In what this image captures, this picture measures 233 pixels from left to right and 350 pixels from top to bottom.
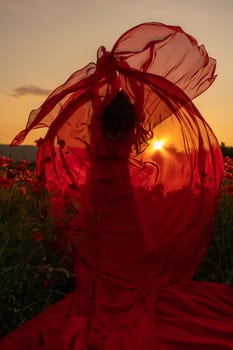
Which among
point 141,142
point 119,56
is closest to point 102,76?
point 119,56

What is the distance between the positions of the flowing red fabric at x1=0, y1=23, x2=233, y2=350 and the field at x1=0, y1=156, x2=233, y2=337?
0.21 meters

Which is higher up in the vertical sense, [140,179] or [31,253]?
[140,179]

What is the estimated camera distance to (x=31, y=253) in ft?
13.0

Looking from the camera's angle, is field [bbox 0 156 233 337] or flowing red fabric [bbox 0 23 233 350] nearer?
field [bbox 0 156 233 337]

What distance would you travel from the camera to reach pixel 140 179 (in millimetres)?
5074

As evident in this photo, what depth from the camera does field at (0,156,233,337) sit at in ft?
13.4

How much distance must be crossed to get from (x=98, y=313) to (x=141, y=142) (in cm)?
155

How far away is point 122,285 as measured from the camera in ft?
15.5

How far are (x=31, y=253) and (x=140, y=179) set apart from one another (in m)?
1.47

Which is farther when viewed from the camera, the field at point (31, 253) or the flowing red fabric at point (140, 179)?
the flowing red fabric at point (140, 179)

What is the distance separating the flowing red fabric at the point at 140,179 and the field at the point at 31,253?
21cm

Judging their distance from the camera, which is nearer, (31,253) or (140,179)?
(31,253)

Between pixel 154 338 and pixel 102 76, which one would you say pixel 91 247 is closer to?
pixel 154 338

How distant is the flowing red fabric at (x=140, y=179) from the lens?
4691mm
